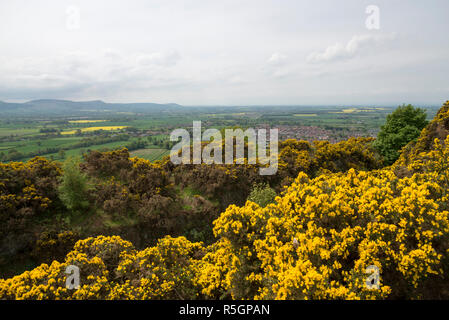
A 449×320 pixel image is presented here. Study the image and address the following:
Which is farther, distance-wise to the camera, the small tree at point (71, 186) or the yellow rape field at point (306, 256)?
the small tree at point (71, 186)

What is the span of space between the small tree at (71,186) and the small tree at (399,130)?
29660 millimetres

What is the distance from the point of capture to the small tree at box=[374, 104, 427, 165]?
22.9 meters

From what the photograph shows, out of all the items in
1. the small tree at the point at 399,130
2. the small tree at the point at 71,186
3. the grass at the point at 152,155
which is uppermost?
the small tree at the point at 399,130

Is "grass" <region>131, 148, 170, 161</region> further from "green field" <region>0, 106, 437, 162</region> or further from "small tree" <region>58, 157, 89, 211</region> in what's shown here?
"small tree" <region>58, 157, 89, 211</region>

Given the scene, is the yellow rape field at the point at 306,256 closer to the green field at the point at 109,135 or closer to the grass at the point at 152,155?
the green field at the point at 109,135

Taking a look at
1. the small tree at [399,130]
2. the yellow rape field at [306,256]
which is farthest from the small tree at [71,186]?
the small tree at [399,130]

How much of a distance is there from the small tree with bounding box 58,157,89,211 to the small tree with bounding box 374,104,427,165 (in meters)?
29.7

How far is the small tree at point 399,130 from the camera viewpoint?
2286 centimetres

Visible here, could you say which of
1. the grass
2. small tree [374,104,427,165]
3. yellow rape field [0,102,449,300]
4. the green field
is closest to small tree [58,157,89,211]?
yellow rape field [0,102,449,300]

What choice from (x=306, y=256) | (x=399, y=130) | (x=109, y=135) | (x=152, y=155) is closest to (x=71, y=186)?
(x=306, y=256)

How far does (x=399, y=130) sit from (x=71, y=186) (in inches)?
1262

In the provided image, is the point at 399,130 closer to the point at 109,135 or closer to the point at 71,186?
the point at 71,186

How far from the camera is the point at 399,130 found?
77.3 ft

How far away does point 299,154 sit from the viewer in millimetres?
23312
